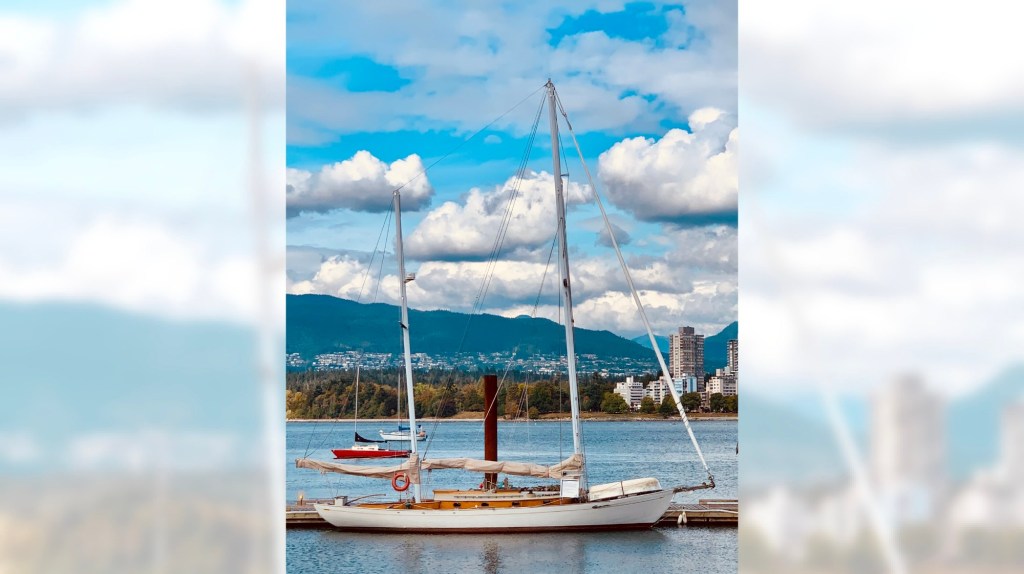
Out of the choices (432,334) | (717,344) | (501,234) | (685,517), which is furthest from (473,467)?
(717,344)

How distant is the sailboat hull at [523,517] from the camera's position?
1257 centimetres

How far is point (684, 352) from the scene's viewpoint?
31.1 m

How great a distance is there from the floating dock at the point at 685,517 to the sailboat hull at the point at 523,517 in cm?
53

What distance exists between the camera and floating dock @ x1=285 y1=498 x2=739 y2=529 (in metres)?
14.0

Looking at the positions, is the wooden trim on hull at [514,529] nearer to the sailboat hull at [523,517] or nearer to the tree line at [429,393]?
the sailboat hull at [523,517]

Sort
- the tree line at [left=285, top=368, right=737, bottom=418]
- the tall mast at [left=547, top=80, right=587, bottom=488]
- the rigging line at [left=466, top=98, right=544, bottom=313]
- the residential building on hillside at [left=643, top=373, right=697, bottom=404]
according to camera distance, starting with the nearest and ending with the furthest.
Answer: the tall mast at [left=547, top=80, right=587, bottom=488], the rigging line at [left=466, top=98, right=544, bottom=313], the tree line at [left=285, top=368, right=737, bottom=418], the residential building on hillside at [left=643, top=373, right=697, bottom=404]

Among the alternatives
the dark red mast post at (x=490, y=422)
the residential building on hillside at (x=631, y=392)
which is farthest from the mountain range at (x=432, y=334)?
the dark red mast post at (x=490, y=422)

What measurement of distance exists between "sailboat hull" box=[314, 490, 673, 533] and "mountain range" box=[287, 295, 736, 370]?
49.1 feet
